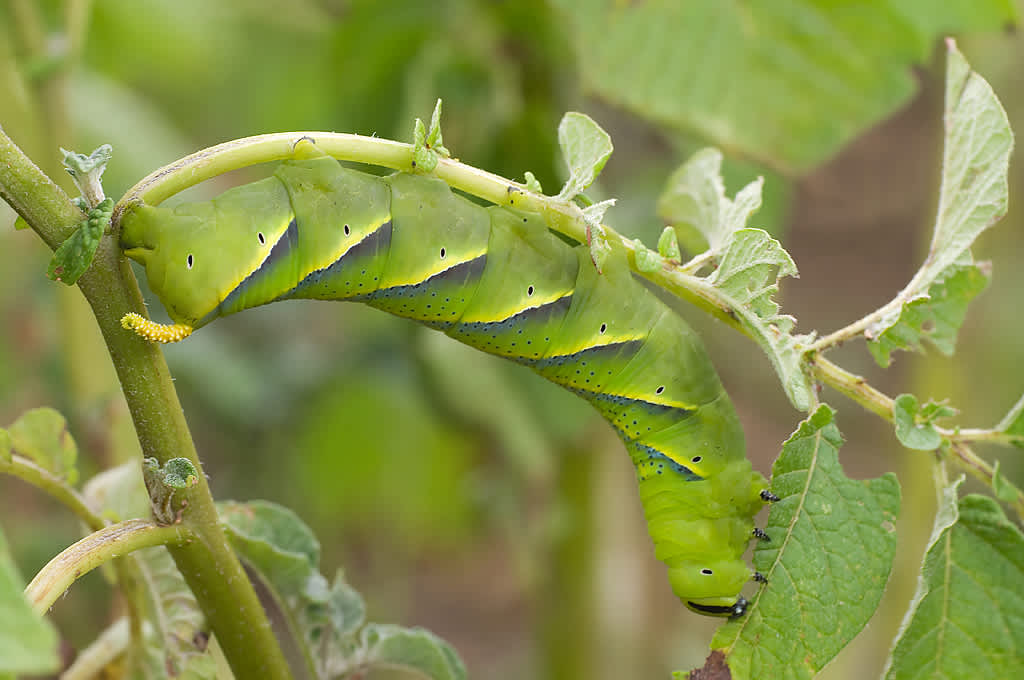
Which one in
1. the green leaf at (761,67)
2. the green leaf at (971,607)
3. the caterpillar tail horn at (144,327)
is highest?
the green leaf at (761,67)

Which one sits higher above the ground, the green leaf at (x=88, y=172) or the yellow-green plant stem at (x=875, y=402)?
the green leaf at (x=88, y=172)

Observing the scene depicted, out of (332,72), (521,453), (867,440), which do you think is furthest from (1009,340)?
(332,72)

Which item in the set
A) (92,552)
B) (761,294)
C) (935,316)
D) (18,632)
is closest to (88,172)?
(92,552)

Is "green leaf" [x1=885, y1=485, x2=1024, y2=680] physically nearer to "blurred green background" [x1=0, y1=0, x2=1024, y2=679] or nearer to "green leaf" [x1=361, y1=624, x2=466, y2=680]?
"green leaf" [x1=361, y1=624, x2=466, y2=680]

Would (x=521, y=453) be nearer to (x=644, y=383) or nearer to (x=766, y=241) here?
(x=644, y=383)

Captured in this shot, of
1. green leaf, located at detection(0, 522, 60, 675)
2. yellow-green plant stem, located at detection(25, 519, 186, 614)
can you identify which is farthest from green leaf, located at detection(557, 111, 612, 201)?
green leaf, located at detection(0, 522, 60, 675)

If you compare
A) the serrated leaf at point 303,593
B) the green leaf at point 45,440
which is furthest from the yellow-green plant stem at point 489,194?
the serrated leaf at point 303,593

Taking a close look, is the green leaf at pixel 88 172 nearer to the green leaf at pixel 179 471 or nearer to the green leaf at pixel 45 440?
the green leaf at pixel 179 471

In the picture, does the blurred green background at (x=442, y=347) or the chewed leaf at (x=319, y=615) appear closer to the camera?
the chewed leaf at (x=319, y=615)
